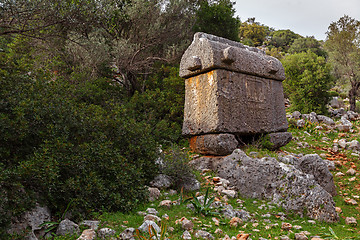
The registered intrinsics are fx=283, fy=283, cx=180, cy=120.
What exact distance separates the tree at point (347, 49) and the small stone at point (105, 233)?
20.8 m

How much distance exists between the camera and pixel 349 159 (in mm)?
8109

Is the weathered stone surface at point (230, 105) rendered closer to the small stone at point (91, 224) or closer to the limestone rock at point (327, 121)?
the small stone at point (91, 224)

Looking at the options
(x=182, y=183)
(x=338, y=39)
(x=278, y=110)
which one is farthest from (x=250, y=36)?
(x=182, y=183)

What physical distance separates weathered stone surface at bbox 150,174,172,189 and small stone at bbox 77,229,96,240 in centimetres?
190

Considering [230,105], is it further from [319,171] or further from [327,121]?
[327,121]

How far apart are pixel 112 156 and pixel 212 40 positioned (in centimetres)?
414

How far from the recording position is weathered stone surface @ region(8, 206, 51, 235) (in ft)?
9.17

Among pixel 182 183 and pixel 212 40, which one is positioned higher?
pixel 212 40

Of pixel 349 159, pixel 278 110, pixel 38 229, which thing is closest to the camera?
pixel 38 229

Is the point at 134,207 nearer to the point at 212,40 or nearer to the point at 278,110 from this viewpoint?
the point at 212,40

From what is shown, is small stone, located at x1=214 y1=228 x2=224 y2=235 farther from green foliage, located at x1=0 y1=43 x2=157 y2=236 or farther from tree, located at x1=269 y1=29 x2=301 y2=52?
tree, located at x1=269 y1=29 x2=301 y2=52

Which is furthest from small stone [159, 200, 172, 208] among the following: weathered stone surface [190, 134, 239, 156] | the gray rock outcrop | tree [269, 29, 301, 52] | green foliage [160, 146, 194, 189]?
tree [269, 29, 301, 52]

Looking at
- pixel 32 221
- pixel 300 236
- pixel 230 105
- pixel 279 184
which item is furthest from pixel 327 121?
pixel 32 221

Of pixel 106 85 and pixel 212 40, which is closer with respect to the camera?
pixel 212 40
